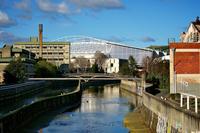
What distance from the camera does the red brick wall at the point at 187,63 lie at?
48.8m

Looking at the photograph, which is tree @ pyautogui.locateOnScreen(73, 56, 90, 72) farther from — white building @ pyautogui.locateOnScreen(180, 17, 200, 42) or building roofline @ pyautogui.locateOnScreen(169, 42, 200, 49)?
building roofline @ pyautogui.locateOnScreen(169, 42, 200, 49)

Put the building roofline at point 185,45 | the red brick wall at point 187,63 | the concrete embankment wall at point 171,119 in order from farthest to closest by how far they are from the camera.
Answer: the red brick wall at point 187,63 → the building roofline at point 185,45 → the concrete embankment wall at point 171,119

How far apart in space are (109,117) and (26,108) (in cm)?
1045

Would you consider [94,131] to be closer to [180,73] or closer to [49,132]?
[49,132]

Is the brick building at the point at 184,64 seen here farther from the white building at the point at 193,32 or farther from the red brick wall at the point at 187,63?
the white building at the point at 193,32

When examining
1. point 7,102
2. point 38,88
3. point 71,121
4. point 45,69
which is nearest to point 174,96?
point 71,121

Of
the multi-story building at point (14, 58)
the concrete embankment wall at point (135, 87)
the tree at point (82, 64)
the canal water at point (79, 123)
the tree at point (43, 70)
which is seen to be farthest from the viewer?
the tree at point (82, 64)

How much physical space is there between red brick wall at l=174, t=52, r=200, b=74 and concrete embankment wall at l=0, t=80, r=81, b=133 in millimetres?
16978

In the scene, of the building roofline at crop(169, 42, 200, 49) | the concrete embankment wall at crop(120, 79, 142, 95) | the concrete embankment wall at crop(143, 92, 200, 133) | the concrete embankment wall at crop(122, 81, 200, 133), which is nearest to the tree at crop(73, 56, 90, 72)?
the concrete embankment wall at crop(120, 79, 142, 95)

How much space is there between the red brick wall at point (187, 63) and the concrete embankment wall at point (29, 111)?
16978 millimetres

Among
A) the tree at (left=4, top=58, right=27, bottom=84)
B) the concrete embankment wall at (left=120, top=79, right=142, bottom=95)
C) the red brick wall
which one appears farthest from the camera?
the tree at (left=4, top=58, right=27, bottom=84)

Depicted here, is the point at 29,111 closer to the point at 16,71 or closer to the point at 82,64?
Result: the point at 16,71

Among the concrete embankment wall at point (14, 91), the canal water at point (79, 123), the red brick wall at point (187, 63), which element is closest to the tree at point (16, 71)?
the concrete embankment wall at point (14, 91)

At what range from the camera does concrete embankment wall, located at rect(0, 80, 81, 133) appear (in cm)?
3103
